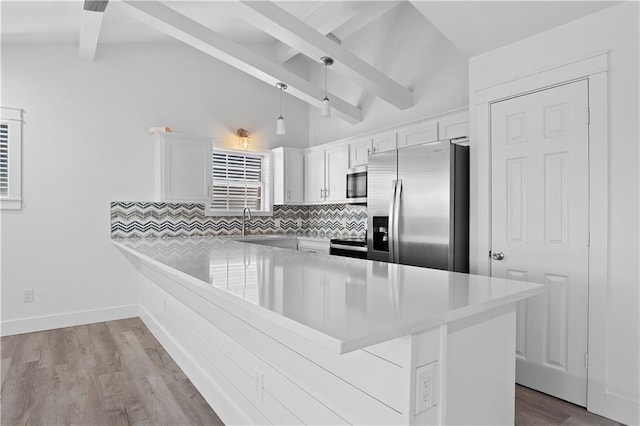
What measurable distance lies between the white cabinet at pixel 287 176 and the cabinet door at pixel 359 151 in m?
1.01

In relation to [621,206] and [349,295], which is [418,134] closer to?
[621,206]

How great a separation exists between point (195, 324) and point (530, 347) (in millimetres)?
2316

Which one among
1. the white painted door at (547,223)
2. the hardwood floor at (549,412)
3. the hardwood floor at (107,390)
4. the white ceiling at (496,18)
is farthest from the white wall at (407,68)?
the hardwood floor at (107,390)

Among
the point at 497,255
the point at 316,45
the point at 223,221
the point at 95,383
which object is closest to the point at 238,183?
the point at 223,221

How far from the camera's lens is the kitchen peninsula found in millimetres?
1077

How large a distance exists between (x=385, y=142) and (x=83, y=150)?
3.31 m

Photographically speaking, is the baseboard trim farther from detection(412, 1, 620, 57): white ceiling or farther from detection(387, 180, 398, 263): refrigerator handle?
detection(412, 1, 620, 57): white ceiling

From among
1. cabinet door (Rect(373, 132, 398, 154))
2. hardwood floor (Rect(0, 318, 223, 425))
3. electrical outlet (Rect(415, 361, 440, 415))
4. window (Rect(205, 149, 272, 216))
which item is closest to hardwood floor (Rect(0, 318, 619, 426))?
hardwood floor (Rect(0, 318, 223, 425))

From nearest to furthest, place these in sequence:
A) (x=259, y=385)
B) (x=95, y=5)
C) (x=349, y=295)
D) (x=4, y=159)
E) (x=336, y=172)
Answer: (x=349, y=295)
(x=259, y=385)
(x=95, y=5)
(x=4, y=159)
(x=336, y=172)

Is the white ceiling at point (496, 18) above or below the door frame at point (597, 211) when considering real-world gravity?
above

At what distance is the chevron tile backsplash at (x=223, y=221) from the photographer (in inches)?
179

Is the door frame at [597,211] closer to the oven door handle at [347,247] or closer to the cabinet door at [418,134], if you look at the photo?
the cabinet door at [418,134]

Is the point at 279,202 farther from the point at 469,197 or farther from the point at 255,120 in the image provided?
the point at 469,197

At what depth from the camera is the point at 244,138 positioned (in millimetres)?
5289
